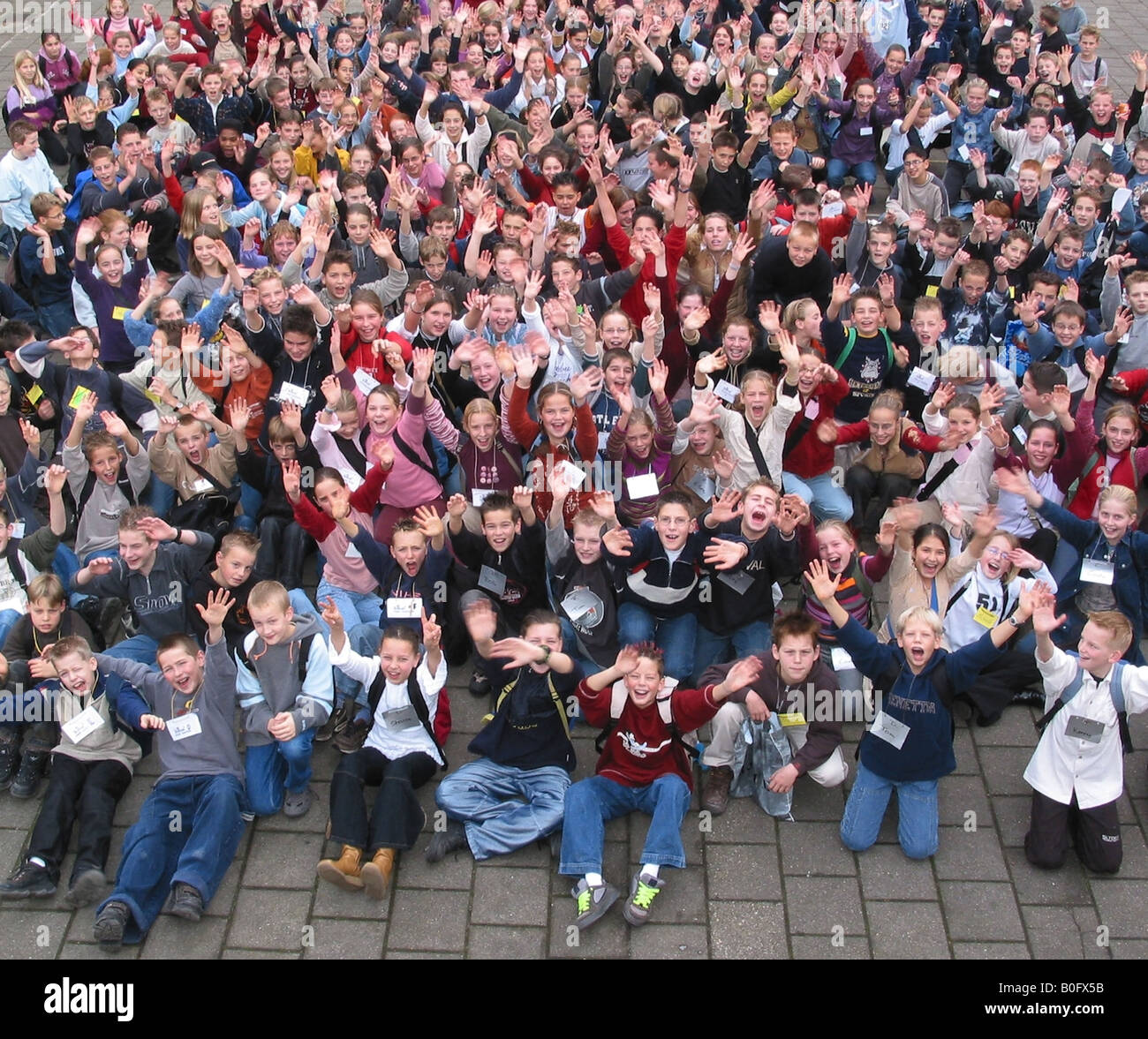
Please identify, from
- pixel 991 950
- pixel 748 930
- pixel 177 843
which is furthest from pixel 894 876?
pixel 177 843

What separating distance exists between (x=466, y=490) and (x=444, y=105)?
15.2 ft

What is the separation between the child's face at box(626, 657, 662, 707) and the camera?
570cm

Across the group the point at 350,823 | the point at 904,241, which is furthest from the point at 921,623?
the point at 904,241

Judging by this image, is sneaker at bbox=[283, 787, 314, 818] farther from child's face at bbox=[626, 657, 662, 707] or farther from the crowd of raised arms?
child's face at bbox=[626, 657, 662, 707]

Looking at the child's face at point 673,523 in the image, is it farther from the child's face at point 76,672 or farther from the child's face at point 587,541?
the child's face at point 76,672

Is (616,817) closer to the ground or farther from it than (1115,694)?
closer to the ground

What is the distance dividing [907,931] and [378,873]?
7.86 feet

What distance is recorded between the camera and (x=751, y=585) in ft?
21.7

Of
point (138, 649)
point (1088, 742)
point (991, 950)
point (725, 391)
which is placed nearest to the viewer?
point (991, 950)

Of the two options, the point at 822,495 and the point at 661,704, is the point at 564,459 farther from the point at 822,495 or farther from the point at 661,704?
the point at 661,704

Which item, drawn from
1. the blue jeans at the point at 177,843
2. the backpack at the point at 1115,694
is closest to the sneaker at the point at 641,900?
the blue jeans at the point at 177,843

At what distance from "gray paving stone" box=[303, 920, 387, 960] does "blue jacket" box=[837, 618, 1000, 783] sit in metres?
2.46

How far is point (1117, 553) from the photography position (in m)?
6.58

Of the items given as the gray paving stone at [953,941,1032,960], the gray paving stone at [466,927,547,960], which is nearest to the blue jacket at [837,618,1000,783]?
the gray paving stone at [953,941,1032,960]
